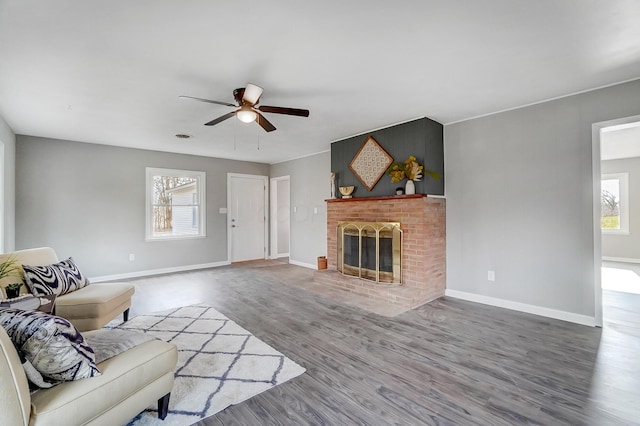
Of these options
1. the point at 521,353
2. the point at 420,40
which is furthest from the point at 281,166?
the point at 521,353

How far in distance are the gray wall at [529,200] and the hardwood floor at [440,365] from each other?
0.39 m

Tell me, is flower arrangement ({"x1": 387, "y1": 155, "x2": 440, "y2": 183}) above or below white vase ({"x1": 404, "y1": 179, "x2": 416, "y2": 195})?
above

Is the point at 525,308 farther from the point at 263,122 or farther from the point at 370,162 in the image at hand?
the point at 263,122

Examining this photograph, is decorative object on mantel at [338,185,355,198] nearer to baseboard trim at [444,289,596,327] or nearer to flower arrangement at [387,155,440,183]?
flower arrangement at [387,155,440,183]

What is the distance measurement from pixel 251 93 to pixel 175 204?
14.1 feet

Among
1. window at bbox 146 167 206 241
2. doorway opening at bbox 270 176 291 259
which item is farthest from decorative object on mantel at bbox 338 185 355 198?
window at bbox 146 167 206 241

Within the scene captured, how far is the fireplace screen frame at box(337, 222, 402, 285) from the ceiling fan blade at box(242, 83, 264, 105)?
2.44m

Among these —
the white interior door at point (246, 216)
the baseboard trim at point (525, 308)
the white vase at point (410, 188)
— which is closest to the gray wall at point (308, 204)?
the white interior door at point (246, 216)

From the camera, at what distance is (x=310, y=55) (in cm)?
237

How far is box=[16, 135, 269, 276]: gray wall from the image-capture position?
4684 millimetres

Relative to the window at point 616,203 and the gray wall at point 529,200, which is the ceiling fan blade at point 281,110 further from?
the window at point 616,203

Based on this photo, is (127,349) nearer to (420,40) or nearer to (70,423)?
(70,423)

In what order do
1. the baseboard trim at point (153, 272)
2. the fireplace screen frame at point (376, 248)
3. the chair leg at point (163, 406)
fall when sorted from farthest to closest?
the baseboard trim at point (153, 272) → the fireplace screen frame at point (376, 248) → the chair leg at point (163, 406)

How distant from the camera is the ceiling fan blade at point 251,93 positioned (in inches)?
99.2
